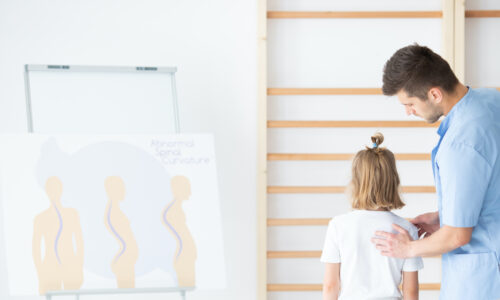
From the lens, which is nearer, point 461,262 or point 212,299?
point 461,262

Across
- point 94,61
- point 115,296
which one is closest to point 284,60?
point 94,61

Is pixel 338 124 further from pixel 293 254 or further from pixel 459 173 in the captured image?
pixel 459 173

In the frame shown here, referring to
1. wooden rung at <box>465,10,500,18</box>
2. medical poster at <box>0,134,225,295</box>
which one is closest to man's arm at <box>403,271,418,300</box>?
medical poster at <box>0,134,225,295</box>

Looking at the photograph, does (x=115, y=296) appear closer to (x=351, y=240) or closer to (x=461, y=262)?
(x=351, y=240)

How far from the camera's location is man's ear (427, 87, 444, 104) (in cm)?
181

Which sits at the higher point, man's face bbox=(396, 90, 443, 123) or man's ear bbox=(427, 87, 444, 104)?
man's ear bbox=(427, 87, 444, 104)

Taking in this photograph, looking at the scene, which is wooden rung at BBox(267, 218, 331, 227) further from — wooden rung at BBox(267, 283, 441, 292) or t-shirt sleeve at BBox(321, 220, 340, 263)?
t-shirt sleeve at BBox(321, 220, 340, 263)

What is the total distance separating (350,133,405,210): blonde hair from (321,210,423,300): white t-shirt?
1.4 inches

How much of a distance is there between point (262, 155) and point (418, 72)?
145 cm

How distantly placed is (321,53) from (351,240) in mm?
1630

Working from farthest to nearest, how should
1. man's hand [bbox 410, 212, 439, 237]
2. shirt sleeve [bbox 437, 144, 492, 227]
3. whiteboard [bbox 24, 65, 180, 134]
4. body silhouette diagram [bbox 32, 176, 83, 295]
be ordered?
1. whiteboard [bbox 24, 65, 180, 134]
2. body silhouette diagram [bbox 32, 176, 83, 295]
3. man's hand [bbox 410, 212, 439, 237]
4. shirt sleeve [bbox 437, 144, 492, 227]

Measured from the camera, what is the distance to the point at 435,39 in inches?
127

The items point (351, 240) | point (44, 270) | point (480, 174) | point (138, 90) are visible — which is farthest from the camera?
point (138, 90)

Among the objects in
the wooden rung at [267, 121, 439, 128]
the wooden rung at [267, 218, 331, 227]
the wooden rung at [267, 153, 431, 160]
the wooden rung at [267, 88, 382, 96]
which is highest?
the wooden rung at [267, 88, 382, 96]
